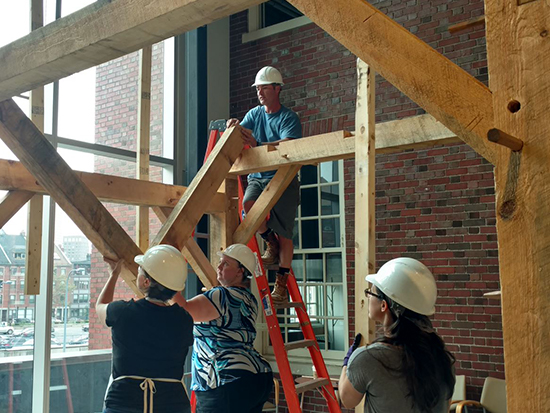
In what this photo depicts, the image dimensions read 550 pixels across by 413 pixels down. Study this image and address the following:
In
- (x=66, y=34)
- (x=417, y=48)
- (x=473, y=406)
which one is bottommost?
(x=473, y=406)

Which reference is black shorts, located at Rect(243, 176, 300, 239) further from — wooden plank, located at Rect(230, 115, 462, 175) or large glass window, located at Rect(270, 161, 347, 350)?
large glass window, located at Rect(270, 161, 347, 350)

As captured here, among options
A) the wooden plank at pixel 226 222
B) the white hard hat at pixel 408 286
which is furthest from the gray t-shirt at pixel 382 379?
the wooden plank at pixel 226 222

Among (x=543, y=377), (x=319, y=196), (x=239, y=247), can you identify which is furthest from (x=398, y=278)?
(x=319, y=196)

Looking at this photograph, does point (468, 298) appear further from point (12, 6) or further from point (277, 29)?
point (12, 6)

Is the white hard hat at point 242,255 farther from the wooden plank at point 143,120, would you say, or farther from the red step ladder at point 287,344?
the wooden plank at point 143,120

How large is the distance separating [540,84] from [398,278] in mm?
799

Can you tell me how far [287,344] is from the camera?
4105 millimetres

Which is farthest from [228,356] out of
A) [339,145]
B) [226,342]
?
[339,145]

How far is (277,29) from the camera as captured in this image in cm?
746

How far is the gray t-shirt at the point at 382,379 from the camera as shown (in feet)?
5.98

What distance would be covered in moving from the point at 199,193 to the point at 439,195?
3.37m

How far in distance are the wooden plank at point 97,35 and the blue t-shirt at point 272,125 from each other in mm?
1900

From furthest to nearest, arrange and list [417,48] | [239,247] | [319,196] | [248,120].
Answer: [319,196]
[248,120]
[239,247]
[417,48]

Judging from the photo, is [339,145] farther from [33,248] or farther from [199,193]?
[33,248]
